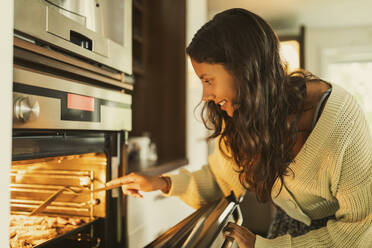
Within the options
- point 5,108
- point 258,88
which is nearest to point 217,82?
point 258,88

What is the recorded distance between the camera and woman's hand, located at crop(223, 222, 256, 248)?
2.79 feet

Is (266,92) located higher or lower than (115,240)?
higher

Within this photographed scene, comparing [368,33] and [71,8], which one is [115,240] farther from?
[368,33]

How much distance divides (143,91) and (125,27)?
49.0 inches

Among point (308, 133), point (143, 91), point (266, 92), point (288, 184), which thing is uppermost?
point (143, 91)

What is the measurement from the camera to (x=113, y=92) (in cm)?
91

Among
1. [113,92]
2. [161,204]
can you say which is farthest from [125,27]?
[161,204]

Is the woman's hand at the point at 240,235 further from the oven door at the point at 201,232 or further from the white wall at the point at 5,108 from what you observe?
the white wall at the point at 5,108

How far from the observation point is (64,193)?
3.01 feet

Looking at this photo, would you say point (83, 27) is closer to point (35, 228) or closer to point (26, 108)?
point (26, 108)

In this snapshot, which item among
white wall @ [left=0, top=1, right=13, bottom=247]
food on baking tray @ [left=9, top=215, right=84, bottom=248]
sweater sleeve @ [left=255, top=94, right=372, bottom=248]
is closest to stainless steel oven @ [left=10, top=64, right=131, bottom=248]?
food on baking tray @ [left=9, top=215, right=84, bottom=248]

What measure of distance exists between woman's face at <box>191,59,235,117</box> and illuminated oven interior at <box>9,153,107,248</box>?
33cm

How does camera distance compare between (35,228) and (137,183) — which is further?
(137,183)

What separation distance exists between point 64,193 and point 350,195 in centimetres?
74
